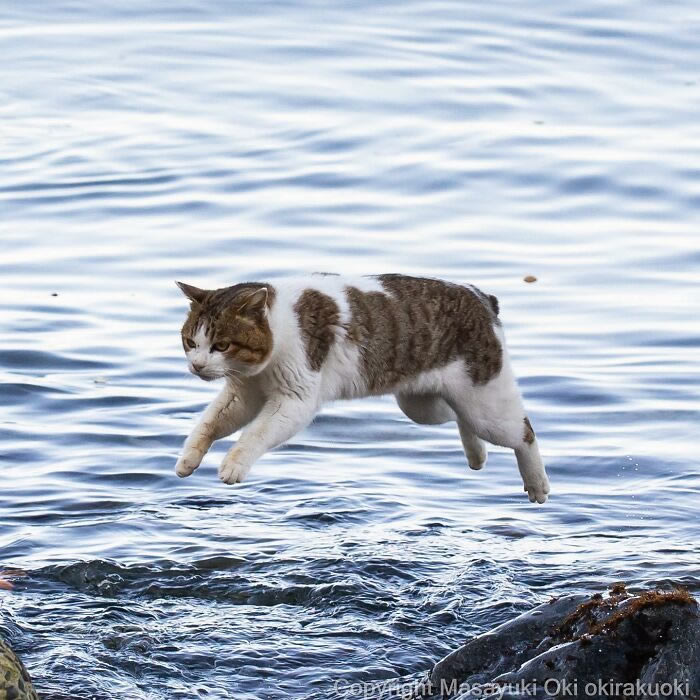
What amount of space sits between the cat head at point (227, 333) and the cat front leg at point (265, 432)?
0.24 meters

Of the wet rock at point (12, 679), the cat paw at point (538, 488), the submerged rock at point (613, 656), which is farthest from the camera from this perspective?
the cat paw at point (538, 488)

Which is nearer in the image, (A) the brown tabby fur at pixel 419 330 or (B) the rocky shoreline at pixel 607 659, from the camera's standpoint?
(B) the rocky shoreline at pixel 607 659

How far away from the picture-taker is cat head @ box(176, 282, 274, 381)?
749 centimetres

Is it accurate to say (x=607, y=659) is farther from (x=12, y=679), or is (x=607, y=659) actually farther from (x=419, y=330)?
(x=12, y=679)

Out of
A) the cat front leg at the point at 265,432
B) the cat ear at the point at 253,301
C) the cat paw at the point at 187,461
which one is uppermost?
the cat ear at the point at 253,301

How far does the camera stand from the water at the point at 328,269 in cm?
895

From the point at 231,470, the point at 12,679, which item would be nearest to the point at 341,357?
the point at 231,470

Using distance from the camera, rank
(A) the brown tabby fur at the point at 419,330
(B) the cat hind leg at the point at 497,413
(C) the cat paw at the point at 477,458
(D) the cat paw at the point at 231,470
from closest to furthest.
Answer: (D) the cat paw at the point at 231,470 → (A) the brown tabby fur at the point at 419,330 → (B) the cat hind leg at the point at 497,413 → (C) the cat paw at the point at 477,458

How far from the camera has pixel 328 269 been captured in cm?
1534

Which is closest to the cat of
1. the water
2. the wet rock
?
the water

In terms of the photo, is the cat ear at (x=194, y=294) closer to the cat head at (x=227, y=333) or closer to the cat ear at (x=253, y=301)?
the cat head at (x=227, y=333)

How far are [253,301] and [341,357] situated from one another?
2.21ft

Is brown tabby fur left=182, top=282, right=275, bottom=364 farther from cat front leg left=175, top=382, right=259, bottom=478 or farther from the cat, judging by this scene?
cat front leg left=175, top=382, right=259, bottom=478

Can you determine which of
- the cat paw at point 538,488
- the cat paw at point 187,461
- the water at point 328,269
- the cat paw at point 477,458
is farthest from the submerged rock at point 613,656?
the cat paw at point 477,458
